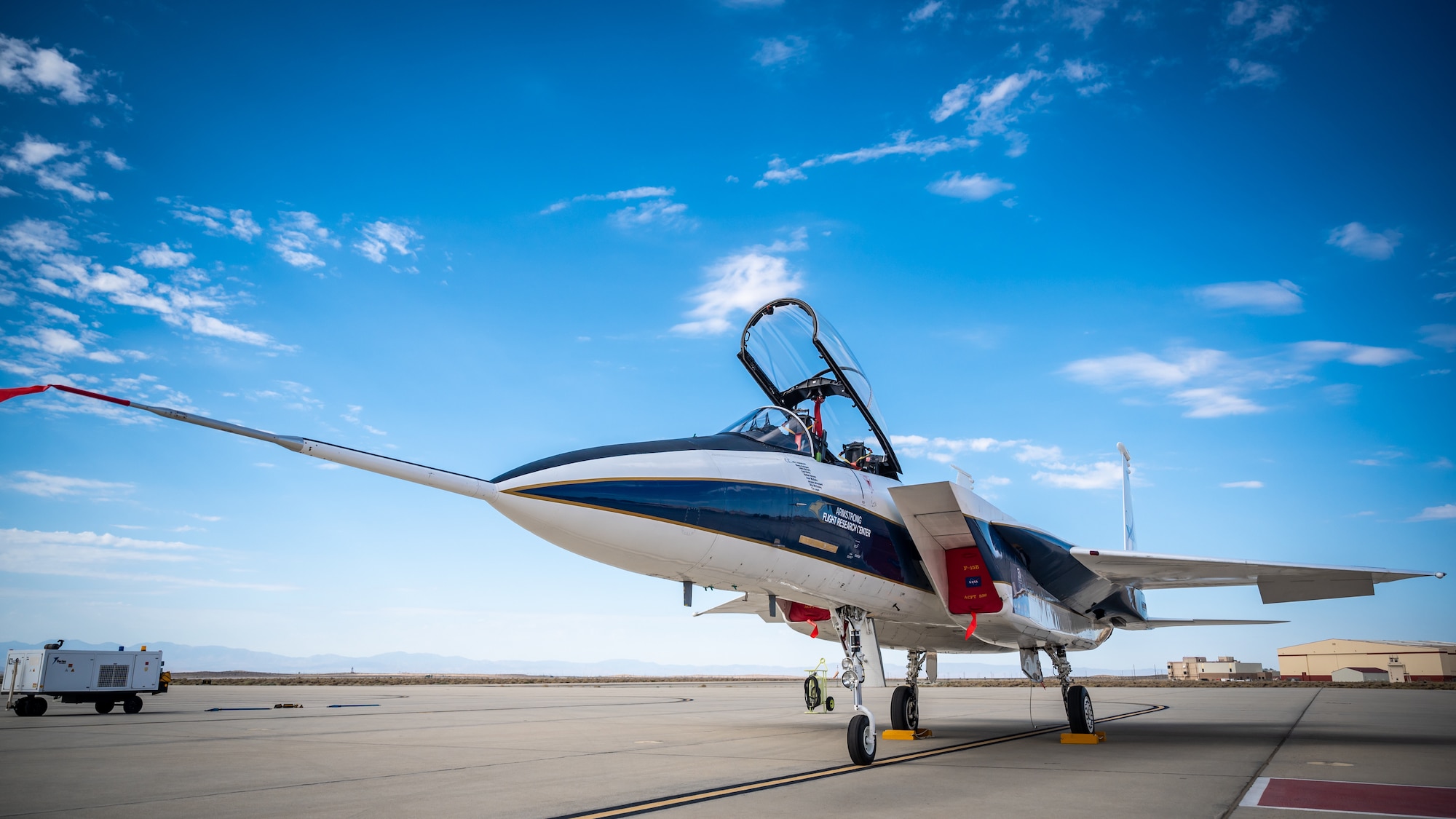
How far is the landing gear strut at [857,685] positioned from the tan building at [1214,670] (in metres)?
67.6

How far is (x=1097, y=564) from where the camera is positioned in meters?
10.4

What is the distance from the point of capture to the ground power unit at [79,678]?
48.6 ft

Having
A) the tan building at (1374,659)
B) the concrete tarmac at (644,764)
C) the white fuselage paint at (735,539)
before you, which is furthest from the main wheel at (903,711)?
the tan building at (1374,659)

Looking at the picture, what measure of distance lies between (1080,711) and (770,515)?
645 centimetres

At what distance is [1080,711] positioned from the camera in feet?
34.9

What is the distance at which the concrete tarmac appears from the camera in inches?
221

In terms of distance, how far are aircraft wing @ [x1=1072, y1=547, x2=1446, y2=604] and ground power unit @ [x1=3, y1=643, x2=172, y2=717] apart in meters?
17.6

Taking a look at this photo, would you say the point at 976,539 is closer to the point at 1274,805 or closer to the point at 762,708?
the point at 1274,805

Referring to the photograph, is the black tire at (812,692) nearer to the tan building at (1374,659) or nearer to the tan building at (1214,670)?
the tan building at (1374,659)

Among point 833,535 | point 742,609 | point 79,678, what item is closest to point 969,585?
point 833,535

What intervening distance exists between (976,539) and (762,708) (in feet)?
40.4

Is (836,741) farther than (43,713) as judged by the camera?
No

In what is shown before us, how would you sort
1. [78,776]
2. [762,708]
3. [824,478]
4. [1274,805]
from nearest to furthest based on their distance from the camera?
[1274,805] < [78,776] < [824,478] < [762,708]

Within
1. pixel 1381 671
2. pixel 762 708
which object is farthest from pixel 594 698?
pixel 1381 671
